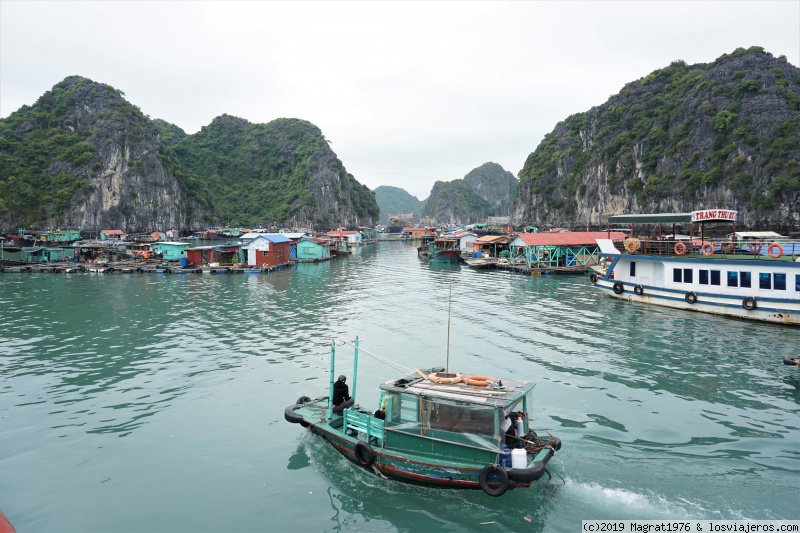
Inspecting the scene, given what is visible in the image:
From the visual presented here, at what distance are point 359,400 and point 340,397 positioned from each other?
3.32m

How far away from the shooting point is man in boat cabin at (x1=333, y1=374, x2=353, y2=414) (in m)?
13.7

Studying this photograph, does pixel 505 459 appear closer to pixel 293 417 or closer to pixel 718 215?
pixel 293 417

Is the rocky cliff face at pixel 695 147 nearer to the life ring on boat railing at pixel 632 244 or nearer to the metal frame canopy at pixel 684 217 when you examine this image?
the metal frame canopy at pixel 684 217

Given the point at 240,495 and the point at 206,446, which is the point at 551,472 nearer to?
the point at 240,495

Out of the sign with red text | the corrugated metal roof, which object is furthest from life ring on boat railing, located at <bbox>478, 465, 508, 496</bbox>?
the corrugated metal roof

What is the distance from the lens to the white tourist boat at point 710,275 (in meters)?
27.8

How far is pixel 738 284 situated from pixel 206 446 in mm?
31865

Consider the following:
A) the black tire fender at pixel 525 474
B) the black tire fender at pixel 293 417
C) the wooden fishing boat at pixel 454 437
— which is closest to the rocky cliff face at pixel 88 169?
the black tire fender at pixel 293 417

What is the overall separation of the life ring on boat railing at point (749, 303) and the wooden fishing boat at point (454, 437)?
2418 cm

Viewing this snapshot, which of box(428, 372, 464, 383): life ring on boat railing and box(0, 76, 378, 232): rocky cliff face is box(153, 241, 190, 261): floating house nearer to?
box(428, 372, 464, 383): life ring on boat railing

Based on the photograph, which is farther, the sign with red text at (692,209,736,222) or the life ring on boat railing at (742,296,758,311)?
the sign with red text at (692,209,736,222)

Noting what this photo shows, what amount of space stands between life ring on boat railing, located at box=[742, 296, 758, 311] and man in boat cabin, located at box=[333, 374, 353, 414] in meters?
27.0

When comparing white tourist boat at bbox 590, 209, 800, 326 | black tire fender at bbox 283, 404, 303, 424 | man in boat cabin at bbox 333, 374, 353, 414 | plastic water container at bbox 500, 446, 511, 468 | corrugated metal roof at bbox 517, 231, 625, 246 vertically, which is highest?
corrugated metal roof at bbox 517, 231, 625, 246

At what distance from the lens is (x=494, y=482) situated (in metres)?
10.6
